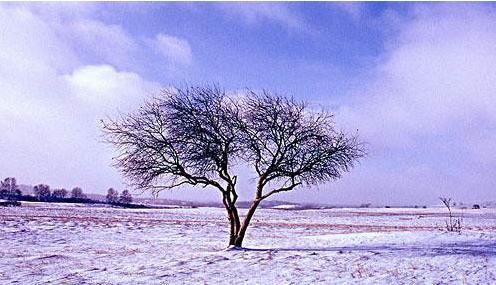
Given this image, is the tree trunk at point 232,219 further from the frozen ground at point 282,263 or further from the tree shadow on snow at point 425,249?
the frozen ground at point 282,263

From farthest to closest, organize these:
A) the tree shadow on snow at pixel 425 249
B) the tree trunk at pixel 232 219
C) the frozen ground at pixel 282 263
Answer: the tree trunk at pixel 232 219 → the tree shadow on snow at pixel 425 249 → the frozen ground at pixel 282 263

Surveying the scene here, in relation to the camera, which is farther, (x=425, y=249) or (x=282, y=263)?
(x=425, y=249)

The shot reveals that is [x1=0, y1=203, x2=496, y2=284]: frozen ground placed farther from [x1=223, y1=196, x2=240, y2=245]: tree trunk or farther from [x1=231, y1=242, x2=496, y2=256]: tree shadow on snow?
[x1=223, y1=196, x2=240, y2=245]: tree trunk

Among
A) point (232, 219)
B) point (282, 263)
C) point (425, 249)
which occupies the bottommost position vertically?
point (282, 263)

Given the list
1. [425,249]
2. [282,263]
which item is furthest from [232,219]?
[425,249]

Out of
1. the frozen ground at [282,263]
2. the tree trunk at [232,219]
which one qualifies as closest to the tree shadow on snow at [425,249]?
the frozen ground at [282,263]

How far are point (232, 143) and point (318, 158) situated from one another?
422cm

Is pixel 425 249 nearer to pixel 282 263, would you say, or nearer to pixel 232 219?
pixel 282 263

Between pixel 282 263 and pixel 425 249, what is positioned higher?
pixel 425 249

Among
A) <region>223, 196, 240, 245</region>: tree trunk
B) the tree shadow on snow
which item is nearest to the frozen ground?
the tree shadow on snow

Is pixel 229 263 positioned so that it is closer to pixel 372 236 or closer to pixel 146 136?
pixel 146 136

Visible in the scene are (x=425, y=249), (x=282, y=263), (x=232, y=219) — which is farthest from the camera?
(x=232, y=219)

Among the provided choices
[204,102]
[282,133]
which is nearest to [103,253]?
[204,102]

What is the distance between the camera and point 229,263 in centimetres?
1788
